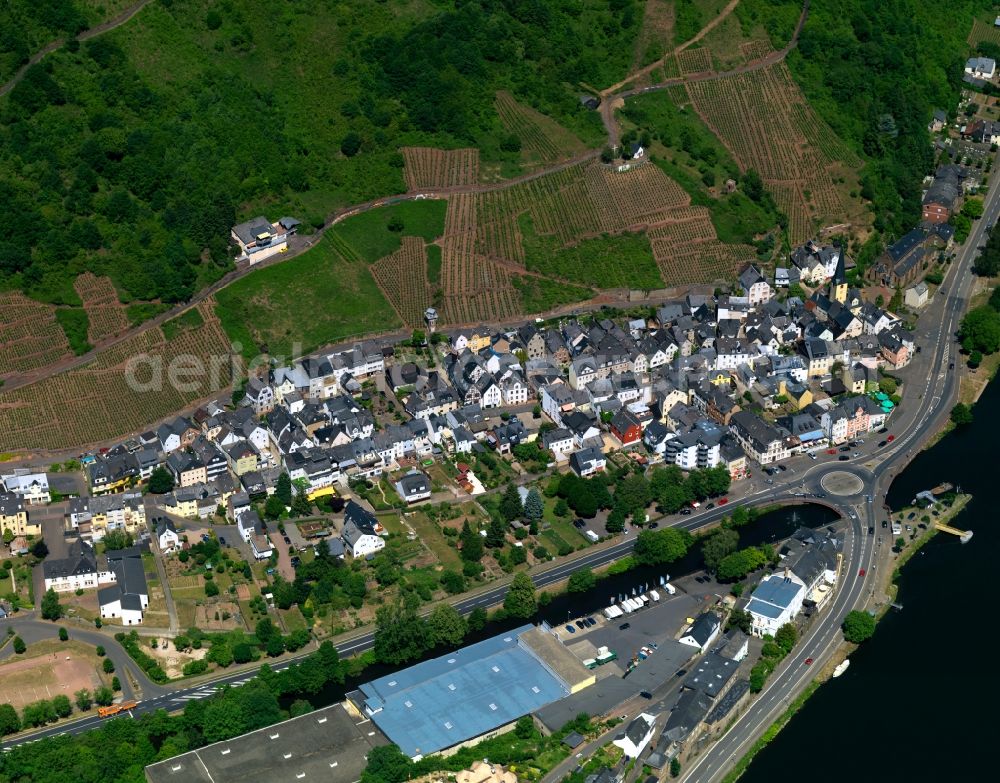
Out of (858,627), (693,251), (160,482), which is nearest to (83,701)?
(160,482)

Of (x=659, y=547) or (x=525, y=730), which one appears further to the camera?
(x=659, y=547)

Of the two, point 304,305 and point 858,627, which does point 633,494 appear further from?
point 304,305

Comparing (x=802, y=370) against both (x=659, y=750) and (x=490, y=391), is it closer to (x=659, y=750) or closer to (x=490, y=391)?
(x=490, y=391)

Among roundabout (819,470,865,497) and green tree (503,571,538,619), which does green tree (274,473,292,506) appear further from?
roundabout (819,470,865,497)

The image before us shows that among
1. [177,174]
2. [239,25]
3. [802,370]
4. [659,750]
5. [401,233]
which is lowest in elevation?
[659,750]

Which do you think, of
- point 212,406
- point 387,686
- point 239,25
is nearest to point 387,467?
point 212,406

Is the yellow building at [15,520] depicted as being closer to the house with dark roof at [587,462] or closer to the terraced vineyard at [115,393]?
the terraced vineyard at [115,393]
